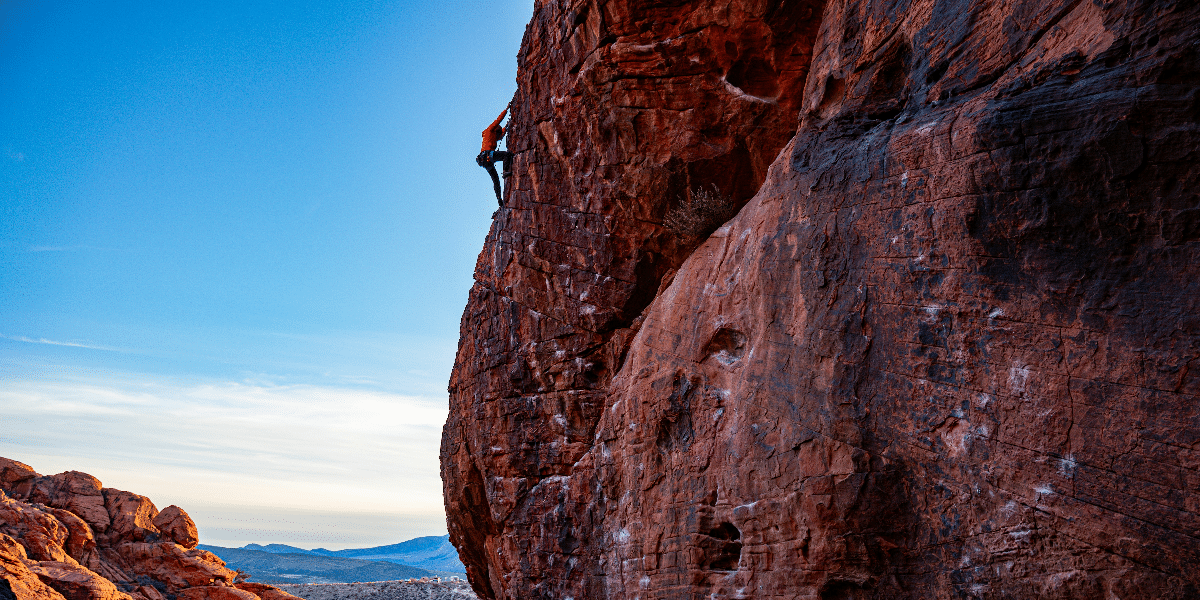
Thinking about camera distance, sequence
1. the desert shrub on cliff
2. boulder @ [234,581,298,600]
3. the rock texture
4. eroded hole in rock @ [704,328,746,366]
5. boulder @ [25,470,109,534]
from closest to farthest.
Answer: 1. the rock texture
2. eroded hole in rock @ [704,328,746,366]
3. the desert shrub on cliff
4. boulder @ [25,470,109,534]
5. boulder @ [234,581,298,600]

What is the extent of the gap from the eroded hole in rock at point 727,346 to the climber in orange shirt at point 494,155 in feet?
29.0

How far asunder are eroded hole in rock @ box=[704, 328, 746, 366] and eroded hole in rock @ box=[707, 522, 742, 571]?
2.68 metres

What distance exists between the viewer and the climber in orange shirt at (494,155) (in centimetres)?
1908

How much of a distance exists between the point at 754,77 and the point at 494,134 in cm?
822

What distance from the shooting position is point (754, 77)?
14359 millimetres

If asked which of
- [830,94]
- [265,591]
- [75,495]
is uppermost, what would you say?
[830,94]

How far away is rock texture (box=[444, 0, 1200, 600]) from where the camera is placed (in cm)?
687

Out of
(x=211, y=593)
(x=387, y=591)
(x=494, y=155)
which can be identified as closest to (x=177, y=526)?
(x=211, y=593)

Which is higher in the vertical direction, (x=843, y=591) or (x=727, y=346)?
(x=727, y=346)

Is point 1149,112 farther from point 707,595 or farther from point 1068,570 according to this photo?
point 707,595

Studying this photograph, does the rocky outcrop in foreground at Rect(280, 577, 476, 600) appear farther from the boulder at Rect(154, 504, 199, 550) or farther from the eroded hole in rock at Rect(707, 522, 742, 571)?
the eroded hole in rock at Rect(707, 522, 742, 571)

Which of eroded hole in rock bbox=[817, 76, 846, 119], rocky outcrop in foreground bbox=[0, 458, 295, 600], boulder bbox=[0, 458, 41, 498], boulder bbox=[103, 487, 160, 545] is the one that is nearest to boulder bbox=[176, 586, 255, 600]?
rocky outcrop in foreground bbox=[0, 458, 295, 600]

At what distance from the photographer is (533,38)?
59.6ft

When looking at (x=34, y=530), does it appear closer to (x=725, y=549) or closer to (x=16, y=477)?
(x=16, y=477)
